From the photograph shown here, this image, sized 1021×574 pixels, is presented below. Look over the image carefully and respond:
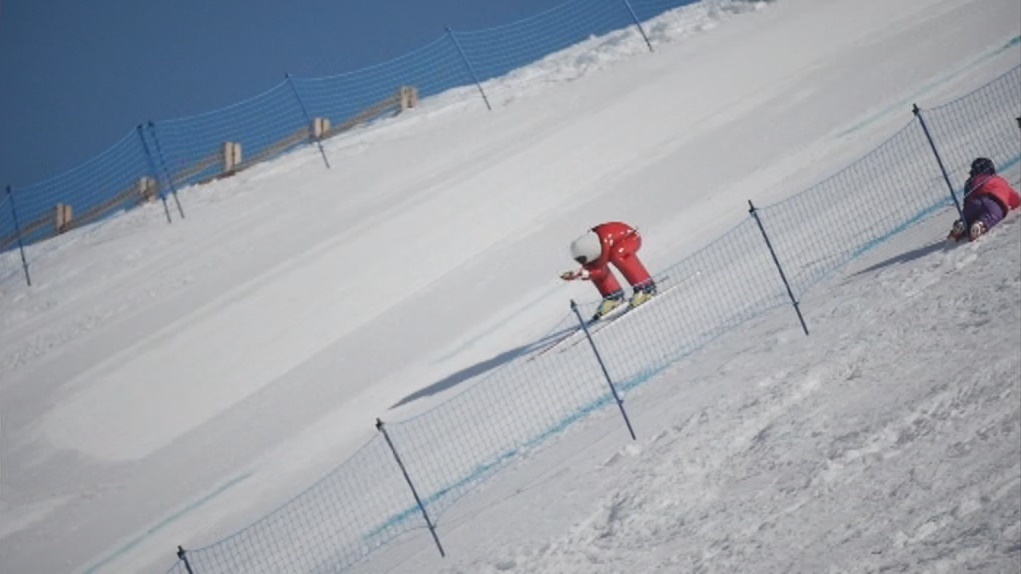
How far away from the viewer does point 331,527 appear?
430 inches

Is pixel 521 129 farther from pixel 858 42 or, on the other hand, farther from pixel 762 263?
pixel 762 263

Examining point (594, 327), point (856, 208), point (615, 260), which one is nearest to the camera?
point (594, 327)

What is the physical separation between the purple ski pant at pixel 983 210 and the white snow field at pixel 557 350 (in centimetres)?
16

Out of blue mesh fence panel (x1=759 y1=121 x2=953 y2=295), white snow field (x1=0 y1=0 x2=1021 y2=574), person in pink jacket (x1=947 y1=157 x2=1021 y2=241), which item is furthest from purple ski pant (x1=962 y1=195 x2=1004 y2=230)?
blue mesh fence panel (x1=759 y1=121 x2=953 y2=295)

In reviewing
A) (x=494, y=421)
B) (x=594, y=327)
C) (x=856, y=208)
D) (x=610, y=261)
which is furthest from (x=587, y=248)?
(x=856, y=208)

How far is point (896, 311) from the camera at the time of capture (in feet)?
30.3

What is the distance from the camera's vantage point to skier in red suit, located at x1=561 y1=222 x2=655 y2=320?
44.9 ft

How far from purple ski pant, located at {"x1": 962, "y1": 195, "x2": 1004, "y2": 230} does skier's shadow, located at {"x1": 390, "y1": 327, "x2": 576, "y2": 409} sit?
16.7ft

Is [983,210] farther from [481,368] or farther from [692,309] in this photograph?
[481,368]

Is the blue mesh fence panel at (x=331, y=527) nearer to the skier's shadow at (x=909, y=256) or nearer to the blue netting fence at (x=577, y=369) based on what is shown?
the blue netting fence at (x=577, y=369)

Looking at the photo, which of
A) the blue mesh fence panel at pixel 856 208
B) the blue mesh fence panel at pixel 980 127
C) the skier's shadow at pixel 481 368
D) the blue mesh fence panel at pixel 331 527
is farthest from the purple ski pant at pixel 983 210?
the blue mesh fence panel at pixel 331 527

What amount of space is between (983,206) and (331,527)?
302 inches

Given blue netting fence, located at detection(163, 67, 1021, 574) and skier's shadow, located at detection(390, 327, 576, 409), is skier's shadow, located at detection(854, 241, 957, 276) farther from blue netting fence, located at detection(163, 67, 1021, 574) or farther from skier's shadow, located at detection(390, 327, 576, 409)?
skier's shadow, located at detection(390, 327, 576, 409)

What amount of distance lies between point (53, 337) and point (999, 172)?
17852 millimetres
